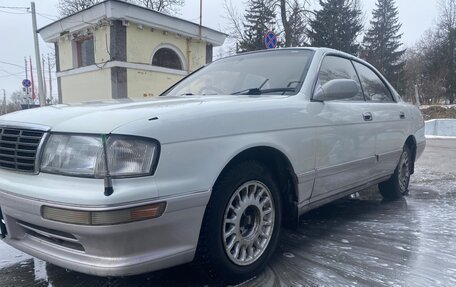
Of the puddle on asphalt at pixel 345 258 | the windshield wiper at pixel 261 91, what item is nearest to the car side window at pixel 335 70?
the windshield wiper at pixel 261 91

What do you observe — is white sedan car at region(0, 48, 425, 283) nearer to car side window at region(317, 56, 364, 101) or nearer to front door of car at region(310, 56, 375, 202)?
front door of car at region(310, 56, 375, 202)

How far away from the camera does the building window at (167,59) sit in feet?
43.3

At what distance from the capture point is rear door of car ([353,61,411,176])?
155 inches

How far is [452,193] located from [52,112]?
5.01 metres

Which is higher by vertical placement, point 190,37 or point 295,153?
point 190,37

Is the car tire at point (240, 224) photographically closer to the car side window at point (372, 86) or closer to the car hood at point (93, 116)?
the car hood at point (93, 116)

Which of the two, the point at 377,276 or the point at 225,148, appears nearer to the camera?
the point at 225,148

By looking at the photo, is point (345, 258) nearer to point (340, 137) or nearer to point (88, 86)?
point (340, 137)

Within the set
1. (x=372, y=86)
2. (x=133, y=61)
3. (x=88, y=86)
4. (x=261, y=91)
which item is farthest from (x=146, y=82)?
(x=261, y=91)

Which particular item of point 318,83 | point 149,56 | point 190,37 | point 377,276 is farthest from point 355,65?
point 190,37

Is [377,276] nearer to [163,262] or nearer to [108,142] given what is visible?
[163,262]

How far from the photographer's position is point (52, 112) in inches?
93.1

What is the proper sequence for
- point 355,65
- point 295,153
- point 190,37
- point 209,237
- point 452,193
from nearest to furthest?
point 209,237 → point 295,153 → point 355,65 → point 452,193 → point 190,37

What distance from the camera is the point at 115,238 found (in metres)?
1.85
